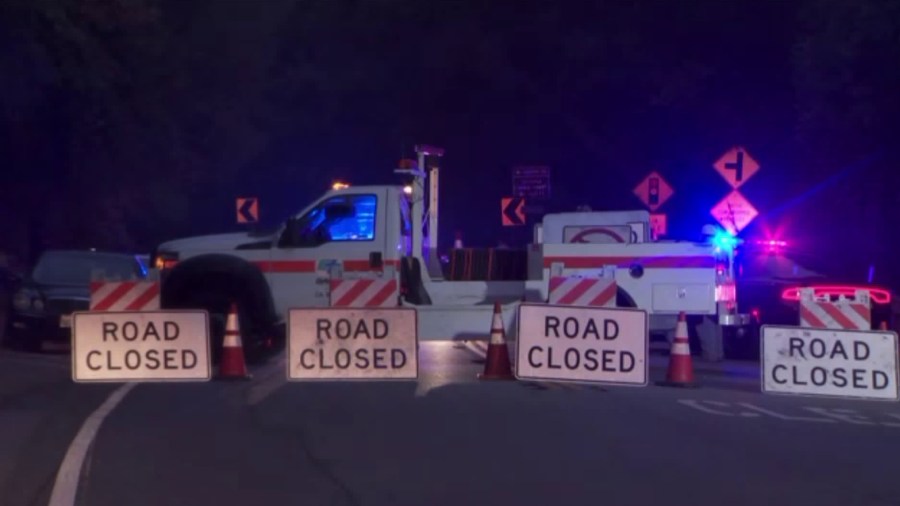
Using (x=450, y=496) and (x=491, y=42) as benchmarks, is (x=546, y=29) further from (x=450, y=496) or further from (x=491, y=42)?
(x=450, y=496)

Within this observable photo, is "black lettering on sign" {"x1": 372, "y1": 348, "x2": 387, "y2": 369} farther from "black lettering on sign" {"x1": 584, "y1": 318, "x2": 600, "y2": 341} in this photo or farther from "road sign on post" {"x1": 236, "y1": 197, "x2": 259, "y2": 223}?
"road sign on post" {"x1": 236, "y1": 197, "x2": 259, "y2": 223}

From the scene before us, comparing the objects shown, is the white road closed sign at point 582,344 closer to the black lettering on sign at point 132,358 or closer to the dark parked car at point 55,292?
the black lettering on sign at point 132,358

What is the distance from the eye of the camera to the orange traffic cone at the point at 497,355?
14.9 m

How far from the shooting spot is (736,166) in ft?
70.8

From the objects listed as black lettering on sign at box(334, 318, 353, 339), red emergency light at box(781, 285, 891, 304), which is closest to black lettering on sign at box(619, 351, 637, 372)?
black lettering on sign at box(334, 318, 353, 339)

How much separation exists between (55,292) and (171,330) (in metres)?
7.84

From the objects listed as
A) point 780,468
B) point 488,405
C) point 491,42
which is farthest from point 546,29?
point 780,468

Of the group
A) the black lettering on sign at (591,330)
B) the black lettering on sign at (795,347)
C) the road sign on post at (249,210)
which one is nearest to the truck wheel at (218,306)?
the black lettering on sign at (591,330)

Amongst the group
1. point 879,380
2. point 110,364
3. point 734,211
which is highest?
point 734,211

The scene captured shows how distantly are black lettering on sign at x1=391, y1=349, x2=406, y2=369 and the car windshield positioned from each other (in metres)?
8.97

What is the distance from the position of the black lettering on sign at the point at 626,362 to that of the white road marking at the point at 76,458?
15.4ft

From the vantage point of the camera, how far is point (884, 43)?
71.8ft

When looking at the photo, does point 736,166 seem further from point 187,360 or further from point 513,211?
point 187,360

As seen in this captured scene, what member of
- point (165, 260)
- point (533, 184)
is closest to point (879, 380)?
point (165, 260)
